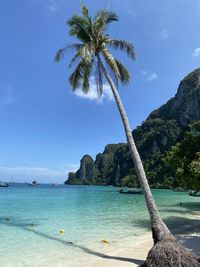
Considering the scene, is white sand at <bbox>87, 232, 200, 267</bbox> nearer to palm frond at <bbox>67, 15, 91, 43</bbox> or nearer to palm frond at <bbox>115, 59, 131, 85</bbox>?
palm frond at <bbox>115, 59, 131, 85</bbox>

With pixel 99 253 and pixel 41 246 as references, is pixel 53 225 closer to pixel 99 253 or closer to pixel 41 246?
pixel 41 246

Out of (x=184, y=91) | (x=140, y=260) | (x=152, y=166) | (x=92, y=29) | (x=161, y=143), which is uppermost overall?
(x=184, y=91)

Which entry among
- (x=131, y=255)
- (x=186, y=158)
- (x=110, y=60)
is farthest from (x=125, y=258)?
(x=186, y=158)

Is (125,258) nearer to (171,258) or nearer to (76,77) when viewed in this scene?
(171,258)

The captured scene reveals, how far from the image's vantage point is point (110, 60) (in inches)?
600

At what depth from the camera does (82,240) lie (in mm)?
16969

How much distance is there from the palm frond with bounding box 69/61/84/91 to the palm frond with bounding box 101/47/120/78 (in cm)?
134

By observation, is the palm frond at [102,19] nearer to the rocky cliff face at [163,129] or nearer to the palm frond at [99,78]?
the palm frond at [99,78]

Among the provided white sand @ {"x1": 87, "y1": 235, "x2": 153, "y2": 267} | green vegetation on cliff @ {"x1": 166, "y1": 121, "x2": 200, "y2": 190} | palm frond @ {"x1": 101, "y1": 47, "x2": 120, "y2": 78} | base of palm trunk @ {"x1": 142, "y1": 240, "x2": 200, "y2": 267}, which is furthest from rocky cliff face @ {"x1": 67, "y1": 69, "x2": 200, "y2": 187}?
base of palm trunk @ {"x1": 142, "y1": 240, "x2": 200, "y2": 267}

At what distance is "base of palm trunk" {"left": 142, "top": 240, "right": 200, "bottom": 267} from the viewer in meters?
8.37

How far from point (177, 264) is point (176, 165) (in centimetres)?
1470

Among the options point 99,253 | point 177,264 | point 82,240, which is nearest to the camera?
point 177,264

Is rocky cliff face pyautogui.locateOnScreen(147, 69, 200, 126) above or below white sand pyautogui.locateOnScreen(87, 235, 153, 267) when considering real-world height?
above

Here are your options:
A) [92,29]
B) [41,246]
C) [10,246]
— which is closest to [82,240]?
[41,246]
